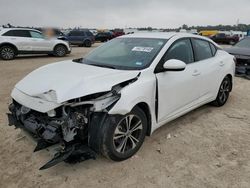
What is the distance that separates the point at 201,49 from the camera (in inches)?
197

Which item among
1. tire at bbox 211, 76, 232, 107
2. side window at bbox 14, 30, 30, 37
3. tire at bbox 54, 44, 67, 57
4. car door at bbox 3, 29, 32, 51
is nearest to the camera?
tire at bbox 211, 76, 232, 107

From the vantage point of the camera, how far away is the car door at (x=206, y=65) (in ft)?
15.6

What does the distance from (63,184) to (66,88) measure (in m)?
1.12

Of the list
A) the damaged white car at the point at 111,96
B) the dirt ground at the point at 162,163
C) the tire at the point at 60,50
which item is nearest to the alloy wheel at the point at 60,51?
the tire at the point at 60,50

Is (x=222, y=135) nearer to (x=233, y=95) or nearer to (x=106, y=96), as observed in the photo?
(x=106, y=96)

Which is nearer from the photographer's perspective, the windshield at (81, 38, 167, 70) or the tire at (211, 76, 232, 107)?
the windshield at (81, 38, 167, 70)

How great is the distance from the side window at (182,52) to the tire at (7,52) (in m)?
11.4

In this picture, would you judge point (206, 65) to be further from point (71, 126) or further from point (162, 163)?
point (71, 126)

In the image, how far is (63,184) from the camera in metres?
3.07

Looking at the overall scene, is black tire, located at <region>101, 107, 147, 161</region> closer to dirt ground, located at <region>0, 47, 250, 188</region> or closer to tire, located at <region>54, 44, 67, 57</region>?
dirt ground, located at <region>0, 47, 250, 188</region>

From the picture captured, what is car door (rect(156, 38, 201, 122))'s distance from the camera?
384 cm

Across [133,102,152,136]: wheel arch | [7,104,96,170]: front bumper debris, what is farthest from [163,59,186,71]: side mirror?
[7,104,96,170]: front bumper debris

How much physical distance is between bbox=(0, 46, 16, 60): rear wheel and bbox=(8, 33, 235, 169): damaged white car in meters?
10.4

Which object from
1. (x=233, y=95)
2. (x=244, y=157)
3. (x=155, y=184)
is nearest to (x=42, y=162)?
(x=155, y=184)
